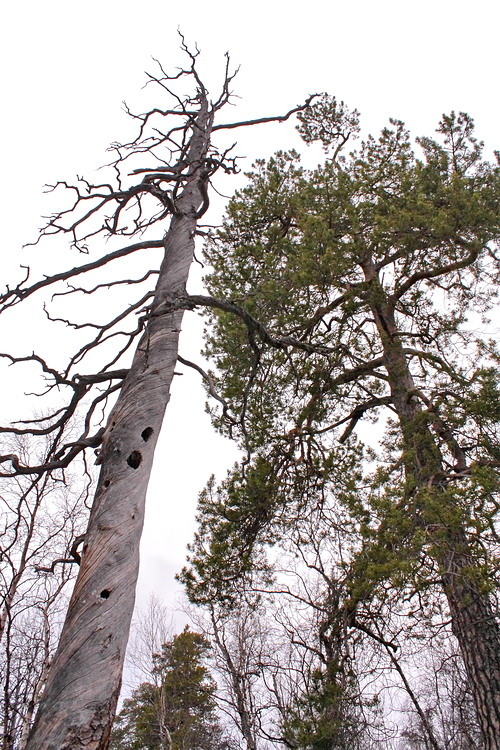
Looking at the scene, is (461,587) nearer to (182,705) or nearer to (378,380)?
(378,380)

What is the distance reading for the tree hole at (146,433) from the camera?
9.38ft

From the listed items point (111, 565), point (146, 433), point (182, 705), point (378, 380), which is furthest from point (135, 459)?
point (182, 705)

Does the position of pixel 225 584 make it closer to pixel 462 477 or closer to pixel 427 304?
pixel 462 477

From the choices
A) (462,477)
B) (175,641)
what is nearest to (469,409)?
(462,477)

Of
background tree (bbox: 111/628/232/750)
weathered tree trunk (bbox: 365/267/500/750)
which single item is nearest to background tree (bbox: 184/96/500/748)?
weathered tree trunk (bbox: 365/267/500/750)

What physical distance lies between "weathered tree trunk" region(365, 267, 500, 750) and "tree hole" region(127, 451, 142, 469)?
3.10 metres

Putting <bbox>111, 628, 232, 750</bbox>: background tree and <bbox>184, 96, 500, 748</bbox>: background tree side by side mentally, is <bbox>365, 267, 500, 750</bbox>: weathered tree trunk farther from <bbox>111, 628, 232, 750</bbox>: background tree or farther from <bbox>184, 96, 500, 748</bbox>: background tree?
<bbox>111, 628, 232, 750</bbox>: background tree

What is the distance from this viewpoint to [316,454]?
7.58 meters

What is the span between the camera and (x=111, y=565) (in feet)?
7.66

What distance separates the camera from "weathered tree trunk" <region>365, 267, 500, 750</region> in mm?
4672

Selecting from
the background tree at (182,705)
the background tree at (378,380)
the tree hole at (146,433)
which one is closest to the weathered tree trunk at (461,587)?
the background tree at (378,380)

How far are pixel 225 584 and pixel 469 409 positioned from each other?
4.16 m

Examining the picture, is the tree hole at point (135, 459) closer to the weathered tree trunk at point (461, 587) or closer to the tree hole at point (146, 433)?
the tree hole at point (146, 433)

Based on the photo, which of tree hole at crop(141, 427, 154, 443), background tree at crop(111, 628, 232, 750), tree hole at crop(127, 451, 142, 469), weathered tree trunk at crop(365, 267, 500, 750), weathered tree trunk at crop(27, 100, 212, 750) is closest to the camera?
weathered tree trunk at crop(27, 100, 212, 750)
